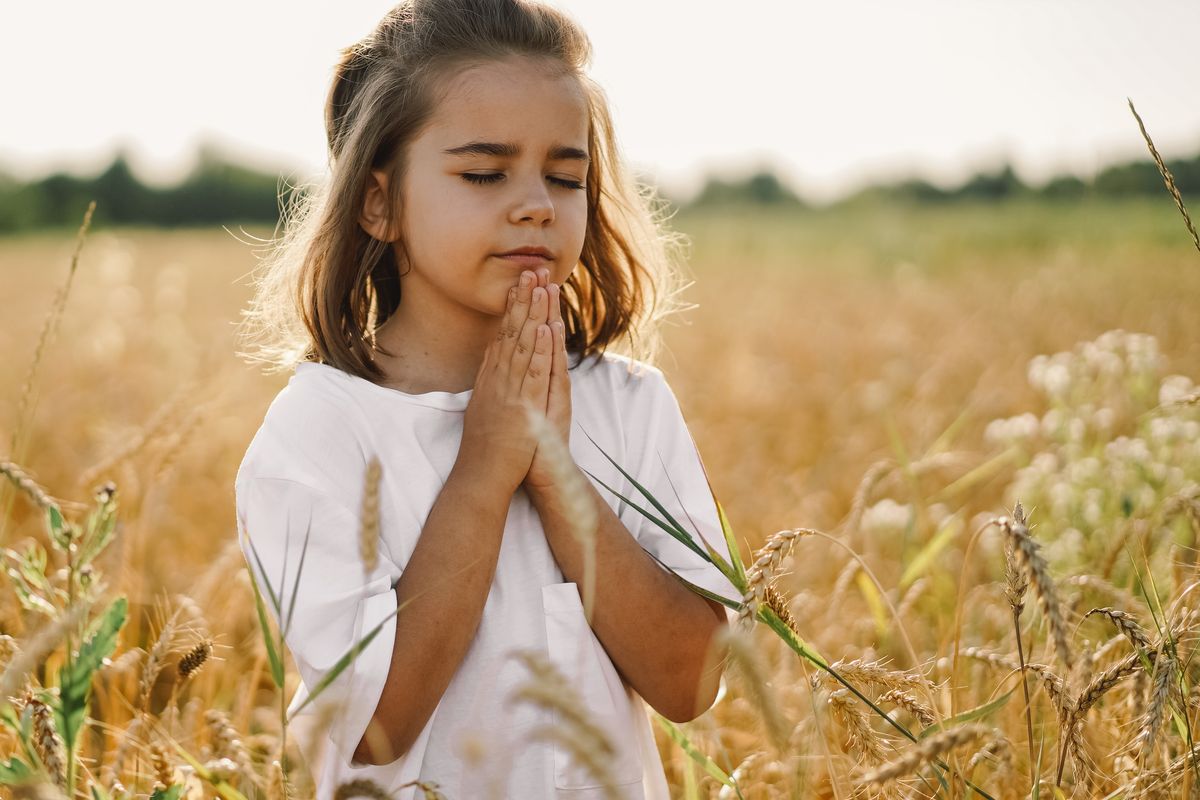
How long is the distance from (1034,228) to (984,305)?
268 inches

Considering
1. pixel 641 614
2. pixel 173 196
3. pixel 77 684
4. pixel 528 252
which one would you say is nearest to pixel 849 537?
pixel 641 614

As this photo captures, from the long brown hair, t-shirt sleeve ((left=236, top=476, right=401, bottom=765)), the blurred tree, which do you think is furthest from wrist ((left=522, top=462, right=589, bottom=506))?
the blurred tree

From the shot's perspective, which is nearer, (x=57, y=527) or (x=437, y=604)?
(x=57, y=527)

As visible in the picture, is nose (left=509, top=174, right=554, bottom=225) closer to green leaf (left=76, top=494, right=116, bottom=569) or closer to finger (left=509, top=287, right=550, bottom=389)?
finger (left=509, top=287, right=550, bottom=389)

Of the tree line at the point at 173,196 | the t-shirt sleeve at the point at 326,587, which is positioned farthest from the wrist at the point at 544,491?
the tree line at the point at 173,196

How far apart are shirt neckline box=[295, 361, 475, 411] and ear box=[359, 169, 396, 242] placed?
294 mm

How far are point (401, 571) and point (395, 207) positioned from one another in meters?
0.69

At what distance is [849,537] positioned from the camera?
7.00ft

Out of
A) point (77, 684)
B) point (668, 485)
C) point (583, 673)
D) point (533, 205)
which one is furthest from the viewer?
point (668, 485)

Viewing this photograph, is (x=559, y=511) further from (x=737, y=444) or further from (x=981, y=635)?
(x=737, y=444)

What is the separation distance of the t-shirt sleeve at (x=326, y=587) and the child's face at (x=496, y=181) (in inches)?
18.2

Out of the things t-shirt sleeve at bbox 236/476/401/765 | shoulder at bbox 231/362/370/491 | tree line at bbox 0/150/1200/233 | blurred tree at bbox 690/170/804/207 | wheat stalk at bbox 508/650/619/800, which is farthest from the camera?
tree line at bbox 0/150/1200/233

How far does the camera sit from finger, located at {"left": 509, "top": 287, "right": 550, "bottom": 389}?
1606 millimetres

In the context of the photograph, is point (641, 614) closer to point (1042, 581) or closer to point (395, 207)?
point (1042, 581)
